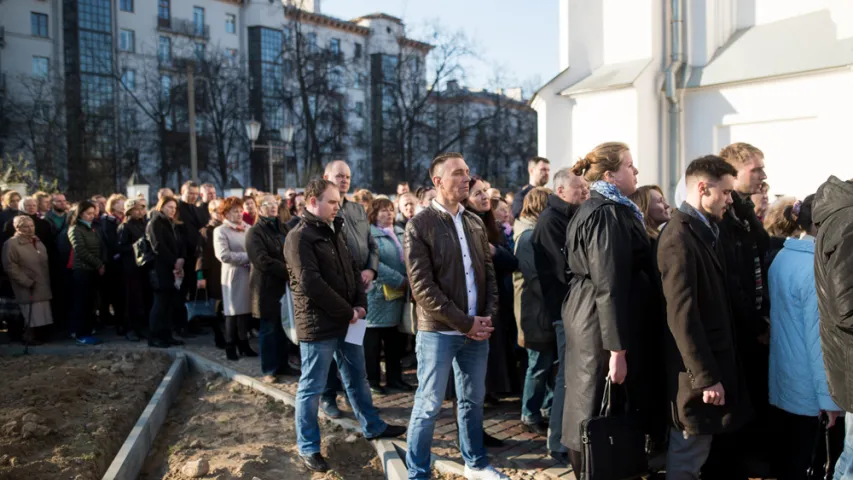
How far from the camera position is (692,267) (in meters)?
3.67

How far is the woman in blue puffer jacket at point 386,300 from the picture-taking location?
6883 millimetres

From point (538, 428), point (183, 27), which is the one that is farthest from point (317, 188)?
point (183, 27)

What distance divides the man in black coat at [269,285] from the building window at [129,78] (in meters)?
42.2

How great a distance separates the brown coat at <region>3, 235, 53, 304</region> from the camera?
31.0ft

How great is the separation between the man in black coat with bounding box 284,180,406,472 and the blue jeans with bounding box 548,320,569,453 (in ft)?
4.04

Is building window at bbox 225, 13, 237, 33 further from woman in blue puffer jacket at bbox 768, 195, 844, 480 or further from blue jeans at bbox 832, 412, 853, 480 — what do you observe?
blue jeans at bbox 832, 412, 853, 480

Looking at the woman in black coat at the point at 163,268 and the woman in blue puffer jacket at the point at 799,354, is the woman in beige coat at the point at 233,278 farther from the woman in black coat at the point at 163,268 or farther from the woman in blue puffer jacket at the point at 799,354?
the woman in blue puffer jacket at the point at 799,354

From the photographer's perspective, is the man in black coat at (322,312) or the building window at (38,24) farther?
the building window at (38,24)

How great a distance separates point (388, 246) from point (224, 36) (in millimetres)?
49115

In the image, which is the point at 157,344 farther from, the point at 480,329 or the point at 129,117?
the point at 129,117

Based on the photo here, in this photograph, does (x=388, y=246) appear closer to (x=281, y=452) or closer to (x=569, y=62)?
(x=281, y=452)

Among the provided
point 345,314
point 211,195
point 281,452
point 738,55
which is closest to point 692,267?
point 345,314

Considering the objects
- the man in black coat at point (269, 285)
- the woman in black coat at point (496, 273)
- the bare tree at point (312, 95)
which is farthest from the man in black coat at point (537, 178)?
the bare tree at point (312, 95)

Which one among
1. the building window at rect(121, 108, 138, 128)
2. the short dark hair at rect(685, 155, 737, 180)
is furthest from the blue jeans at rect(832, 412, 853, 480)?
the building window at rect(121, 108, 138, 128)
